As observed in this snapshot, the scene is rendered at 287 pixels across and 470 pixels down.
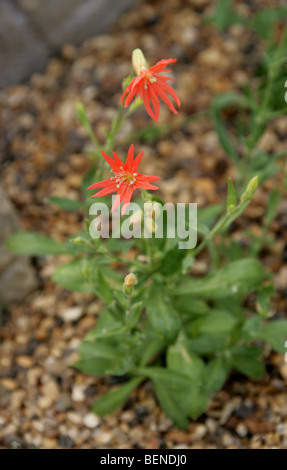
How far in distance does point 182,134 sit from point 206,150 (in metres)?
0.17

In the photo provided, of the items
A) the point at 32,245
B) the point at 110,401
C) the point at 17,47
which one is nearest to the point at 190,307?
the point at 110,401

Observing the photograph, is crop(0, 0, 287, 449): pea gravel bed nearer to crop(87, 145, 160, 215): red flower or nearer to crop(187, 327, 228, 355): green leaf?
crop(187, 327, 228, 355): green leaf

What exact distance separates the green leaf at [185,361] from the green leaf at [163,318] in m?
0.11

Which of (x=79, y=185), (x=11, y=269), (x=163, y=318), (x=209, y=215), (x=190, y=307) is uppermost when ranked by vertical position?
(x=79, y=185)

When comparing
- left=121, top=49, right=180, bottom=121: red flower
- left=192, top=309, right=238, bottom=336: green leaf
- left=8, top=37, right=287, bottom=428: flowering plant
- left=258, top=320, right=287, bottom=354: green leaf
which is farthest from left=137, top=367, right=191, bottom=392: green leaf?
left=121, top=49, right=180, bottom=121: red flower

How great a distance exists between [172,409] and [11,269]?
908 mm

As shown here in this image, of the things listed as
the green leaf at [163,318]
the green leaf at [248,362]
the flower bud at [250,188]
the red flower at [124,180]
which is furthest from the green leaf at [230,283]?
the red flower at [124,180]

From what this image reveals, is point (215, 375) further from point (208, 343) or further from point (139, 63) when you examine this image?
point (139, 63)

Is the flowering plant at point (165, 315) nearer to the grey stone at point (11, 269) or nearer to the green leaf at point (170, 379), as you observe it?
the green leaf at point (170, 379)

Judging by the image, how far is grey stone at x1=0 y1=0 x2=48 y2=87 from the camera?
3.02 meters

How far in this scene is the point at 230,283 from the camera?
212 cm

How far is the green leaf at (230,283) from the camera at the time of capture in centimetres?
211
